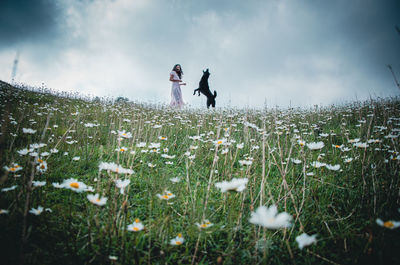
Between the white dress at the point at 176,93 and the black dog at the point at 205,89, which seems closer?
the black dog at the point at 205,89

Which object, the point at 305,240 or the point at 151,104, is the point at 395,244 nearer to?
the point at 305,240

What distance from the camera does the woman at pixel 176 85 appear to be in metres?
10.7

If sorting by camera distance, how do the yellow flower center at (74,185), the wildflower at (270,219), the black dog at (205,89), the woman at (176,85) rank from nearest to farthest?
the wildflower at (270,219)
the yellow flower center at (74,185)
the black dog at (205,89)
the woman at (176,85)

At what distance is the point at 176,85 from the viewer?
10852 mm

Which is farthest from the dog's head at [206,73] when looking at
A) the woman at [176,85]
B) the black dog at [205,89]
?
the woman at [176,85]

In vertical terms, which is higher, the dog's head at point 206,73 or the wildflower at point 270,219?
the dog's head at point 206,73

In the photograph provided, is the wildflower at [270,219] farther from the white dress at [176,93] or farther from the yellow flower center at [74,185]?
the white dress at [176,93]

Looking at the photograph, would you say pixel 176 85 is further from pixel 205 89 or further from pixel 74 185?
pixel 74 185

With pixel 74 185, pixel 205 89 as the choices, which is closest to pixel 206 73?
pixel 205 89

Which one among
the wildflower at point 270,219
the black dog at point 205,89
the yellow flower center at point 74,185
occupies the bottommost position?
the wildflower at point 270,219

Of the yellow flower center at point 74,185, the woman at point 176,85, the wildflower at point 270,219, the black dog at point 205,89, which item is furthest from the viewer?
the woman at point 176,85

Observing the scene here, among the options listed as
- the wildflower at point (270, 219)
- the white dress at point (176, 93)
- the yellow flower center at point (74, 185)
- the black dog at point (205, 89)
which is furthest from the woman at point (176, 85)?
the wildflower at point (270, 219)

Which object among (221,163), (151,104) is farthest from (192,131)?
(151,104)

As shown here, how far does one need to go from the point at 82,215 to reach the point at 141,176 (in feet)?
2.33
